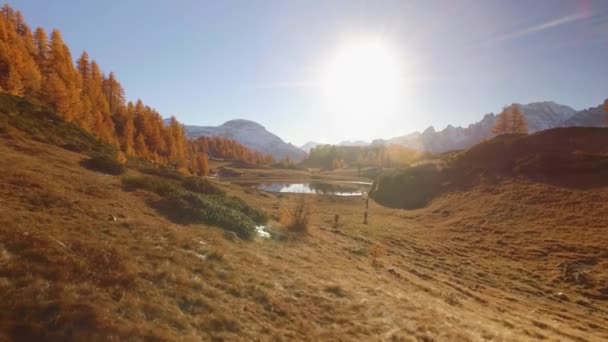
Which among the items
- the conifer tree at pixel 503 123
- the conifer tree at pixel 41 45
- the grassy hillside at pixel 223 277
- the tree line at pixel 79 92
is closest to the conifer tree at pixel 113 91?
the tree line at pixel 79 92

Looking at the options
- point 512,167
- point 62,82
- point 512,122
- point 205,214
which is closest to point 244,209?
point 205,214

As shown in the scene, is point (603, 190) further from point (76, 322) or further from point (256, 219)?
point (76, 322)

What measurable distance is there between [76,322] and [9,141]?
74.1ft

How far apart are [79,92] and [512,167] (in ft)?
297

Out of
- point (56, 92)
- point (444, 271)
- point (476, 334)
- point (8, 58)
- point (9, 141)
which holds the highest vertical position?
point (8, 58)

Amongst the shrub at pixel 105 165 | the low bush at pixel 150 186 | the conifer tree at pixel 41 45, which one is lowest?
the low bush at pixel 150 186

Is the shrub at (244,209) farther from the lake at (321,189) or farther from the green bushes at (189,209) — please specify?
the lake at (321,189)

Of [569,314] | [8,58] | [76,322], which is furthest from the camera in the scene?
[8,58]

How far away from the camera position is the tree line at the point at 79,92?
2164 inches

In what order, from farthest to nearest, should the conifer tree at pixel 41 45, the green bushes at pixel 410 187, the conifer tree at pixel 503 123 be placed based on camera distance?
the conifer tree at pixel 503 123
the conifer tree at pixel 41 45
the green bushes at pixel 410 187

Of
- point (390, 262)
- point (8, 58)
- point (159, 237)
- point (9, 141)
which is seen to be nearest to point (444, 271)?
point (390, 262)

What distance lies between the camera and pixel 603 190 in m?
35.6

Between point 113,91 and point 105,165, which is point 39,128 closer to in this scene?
point 105,165

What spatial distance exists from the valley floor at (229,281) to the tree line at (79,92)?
23726mm
